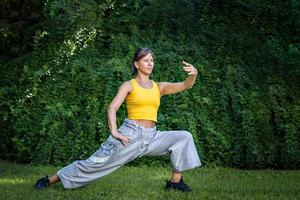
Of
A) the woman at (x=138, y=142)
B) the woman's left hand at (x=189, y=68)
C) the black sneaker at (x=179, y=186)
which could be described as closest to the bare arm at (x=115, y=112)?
the woman at (x=138, y=142)

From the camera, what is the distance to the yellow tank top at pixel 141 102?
6023 millimetres

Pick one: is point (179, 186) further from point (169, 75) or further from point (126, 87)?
point (169, 75)

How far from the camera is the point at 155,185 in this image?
674 cm

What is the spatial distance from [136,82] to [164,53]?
10.9 feet

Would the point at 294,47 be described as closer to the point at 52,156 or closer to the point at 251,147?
the point at 251,147

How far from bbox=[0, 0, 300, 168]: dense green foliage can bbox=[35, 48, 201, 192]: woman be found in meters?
2.48

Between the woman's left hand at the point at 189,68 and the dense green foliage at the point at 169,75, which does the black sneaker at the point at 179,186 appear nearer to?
the woman's left hand at the point at 189,68

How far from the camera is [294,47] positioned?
849 cm

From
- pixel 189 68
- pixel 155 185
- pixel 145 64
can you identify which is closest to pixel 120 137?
pixel 145 64

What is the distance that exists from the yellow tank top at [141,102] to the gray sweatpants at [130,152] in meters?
0.11

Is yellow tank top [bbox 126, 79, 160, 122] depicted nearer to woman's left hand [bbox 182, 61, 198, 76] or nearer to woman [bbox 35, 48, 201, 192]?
woman [bbox 35, 48, 201, 192]

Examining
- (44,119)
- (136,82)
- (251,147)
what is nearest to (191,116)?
(251,147)

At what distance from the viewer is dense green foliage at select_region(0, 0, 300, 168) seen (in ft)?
28.7

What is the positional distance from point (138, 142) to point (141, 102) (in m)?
0.42
